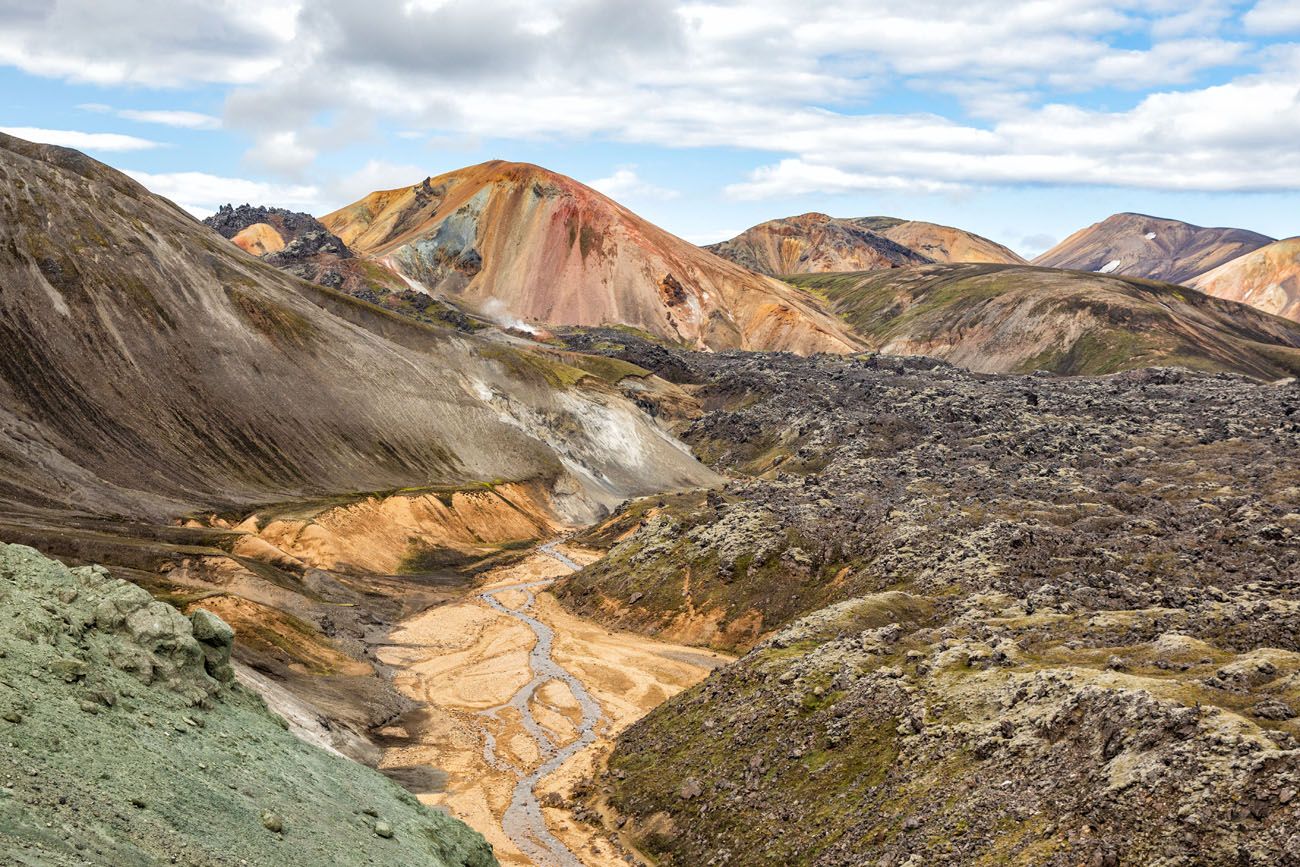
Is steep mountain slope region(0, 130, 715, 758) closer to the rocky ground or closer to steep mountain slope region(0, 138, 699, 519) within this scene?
steep mountain slope region(0, 138, 699, 519)

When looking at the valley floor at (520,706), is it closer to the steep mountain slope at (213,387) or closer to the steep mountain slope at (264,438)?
the steep mountain slope at (264,438)

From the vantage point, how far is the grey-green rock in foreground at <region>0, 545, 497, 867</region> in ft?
75.2

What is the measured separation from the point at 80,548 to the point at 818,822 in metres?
47.0

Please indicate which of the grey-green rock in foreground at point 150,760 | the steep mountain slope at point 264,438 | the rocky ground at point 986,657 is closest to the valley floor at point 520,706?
the rocky ground at point 986,657

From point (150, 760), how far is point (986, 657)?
2948cm

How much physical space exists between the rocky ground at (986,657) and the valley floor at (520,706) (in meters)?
2.83

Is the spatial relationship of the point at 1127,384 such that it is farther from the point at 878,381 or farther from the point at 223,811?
the point at 223,811

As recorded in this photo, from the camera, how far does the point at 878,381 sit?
16888 cm

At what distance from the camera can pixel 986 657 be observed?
4134 cm

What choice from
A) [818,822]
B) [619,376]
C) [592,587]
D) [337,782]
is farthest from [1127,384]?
[337,782]

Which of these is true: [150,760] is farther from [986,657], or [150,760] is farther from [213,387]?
[213,387]

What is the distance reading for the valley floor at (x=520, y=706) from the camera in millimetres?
44406

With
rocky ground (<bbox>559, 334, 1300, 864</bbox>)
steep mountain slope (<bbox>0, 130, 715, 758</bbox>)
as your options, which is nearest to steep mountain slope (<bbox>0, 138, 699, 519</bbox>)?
steep mountain slope (<bbox>0, 130, 715, 758</bbox>)

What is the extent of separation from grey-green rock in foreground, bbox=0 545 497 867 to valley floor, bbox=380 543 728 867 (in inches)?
303
